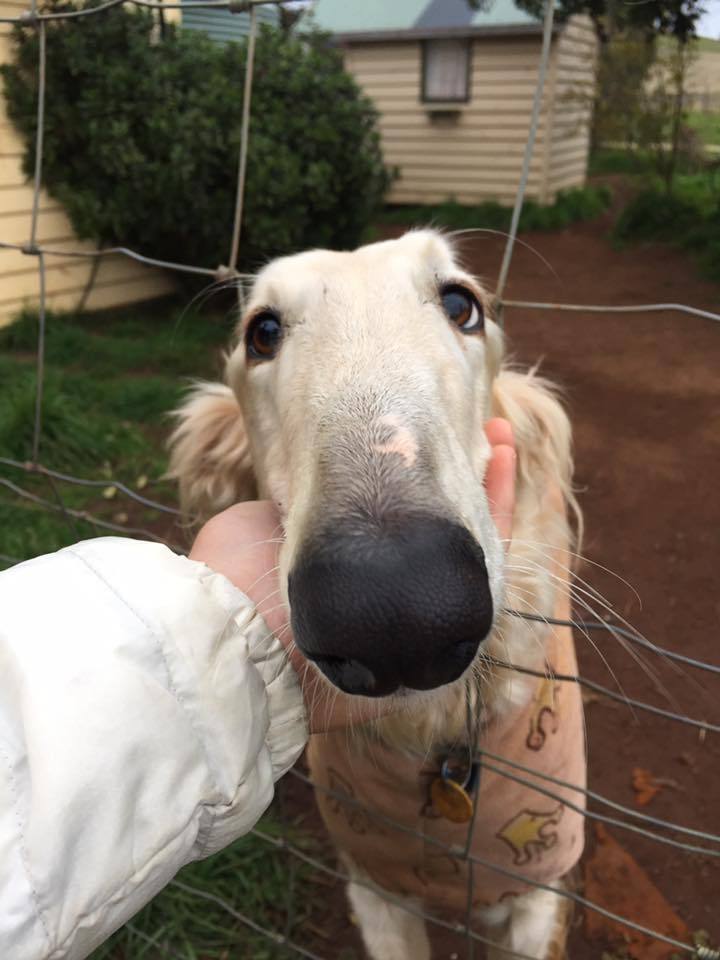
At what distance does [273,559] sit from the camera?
1.25 meters

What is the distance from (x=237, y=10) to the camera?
165cm

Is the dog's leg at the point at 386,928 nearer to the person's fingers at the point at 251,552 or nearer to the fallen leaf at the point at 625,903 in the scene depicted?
the fallen leaf at the point at 625,903

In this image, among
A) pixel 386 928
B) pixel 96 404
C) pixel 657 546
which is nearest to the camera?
pixel 386 928

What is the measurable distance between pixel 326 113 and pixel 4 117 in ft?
8.88

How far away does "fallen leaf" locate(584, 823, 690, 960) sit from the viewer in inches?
83.9

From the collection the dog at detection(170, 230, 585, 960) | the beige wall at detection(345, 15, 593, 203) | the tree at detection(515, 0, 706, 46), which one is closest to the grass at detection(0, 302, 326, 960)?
the dog at detection(170, 230, 585, 960)

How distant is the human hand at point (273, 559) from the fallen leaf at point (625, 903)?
59.8 inches

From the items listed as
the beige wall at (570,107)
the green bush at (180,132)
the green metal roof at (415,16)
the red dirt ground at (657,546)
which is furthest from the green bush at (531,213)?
the red dirt ground at (657,546)

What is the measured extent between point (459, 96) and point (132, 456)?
951cm

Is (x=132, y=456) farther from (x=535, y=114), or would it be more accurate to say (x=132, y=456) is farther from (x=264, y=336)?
(x=535, y=114)

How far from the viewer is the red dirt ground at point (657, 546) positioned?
2312 mm

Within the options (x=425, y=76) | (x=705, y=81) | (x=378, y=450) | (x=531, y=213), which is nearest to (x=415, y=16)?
(x=425, y=76)

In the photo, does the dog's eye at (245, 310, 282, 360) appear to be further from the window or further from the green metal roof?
the window

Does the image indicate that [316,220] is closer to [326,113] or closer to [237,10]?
[326,113]
